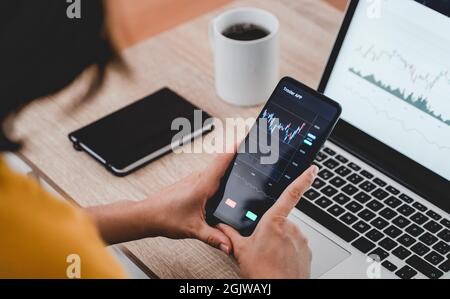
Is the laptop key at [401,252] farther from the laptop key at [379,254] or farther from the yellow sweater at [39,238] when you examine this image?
the yellow sweater at [39,238]

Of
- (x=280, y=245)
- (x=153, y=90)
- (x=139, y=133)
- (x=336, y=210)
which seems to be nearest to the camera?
(x=280, y=245)

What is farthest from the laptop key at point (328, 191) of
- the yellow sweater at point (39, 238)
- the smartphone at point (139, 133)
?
the yellow sweater at point (39, 238)

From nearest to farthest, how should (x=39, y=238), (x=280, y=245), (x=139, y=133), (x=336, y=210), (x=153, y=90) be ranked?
(x=39, y=238)
(x=280, y=245)
(x=336, y=210)
(x=139, y=133)
(x=153, y=90)

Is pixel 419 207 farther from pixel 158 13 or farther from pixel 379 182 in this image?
pixel 158 13

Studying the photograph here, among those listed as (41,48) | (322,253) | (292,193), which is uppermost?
(41,48)

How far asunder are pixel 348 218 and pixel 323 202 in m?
0.04

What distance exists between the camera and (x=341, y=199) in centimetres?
98

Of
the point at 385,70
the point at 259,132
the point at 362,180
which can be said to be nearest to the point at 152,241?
the point at 259,132

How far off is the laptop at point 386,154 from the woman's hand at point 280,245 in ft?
0.18

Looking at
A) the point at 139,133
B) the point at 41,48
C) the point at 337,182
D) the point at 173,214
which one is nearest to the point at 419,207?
the point at 337,182

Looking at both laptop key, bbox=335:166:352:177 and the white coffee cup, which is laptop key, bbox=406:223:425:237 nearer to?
laptop key, bbox=335:166:352:177

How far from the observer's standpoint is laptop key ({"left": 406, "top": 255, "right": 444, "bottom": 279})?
0.87 meters

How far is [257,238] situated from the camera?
34.4 inches

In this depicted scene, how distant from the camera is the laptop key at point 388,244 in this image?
2.98ft
